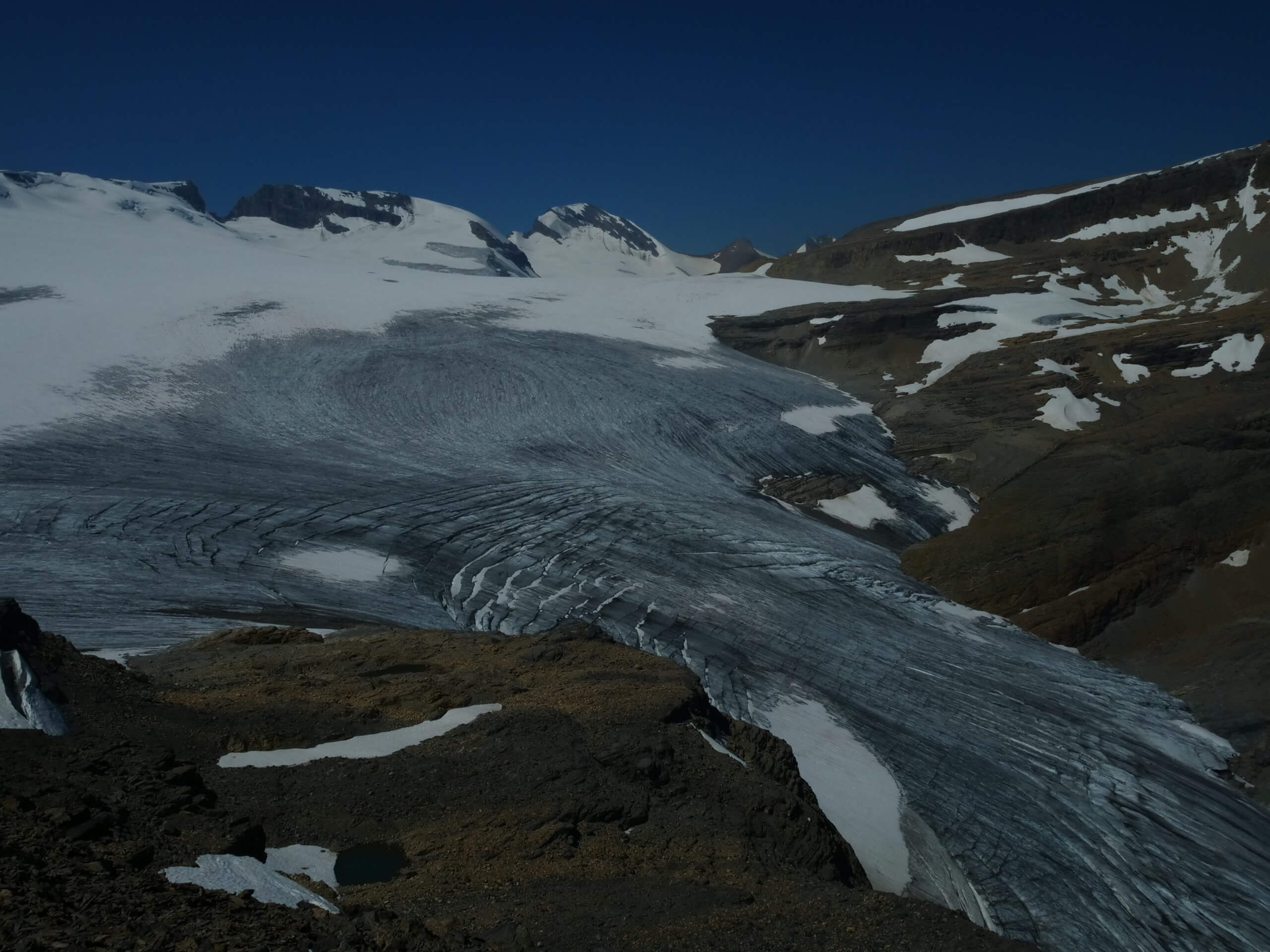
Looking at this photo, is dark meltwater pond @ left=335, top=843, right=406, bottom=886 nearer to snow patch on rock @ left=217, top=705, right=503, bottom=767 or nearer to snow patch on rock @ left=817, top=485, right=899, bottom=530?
snow patch on rock @ left=217, top=705, right=503, bottom=767

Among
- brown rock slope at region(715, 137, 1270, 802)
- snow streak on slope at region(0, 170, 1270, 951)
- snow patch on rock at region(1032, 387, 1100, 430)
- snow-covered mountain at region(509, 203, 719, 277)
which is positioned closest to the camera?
snow streak on slope at region(0, 170, 1270, 951)

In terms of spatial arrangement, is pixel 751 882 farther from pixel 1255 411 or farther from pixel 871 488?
pixel 1255 411

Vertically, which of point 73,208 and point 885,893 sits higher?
point 73,208

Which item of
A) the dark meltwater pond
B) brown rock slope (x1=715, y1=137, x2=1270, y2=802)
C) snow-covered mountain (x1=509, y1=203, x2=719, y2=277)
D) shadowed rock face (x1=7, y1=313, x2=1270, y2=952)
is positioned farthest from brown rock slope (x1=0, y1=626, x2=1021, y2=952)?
snow-covered mountain (x1=509, y1=203, x2=719, y2=277)

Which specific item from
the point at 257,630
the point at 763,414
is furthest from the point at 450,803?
the point at 763,414

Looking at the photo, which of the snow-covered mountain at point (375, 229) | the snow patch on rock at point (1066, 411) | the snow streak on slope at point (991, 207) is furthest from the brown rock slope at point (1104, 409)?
the snow-covered mountain at point (375, 229)

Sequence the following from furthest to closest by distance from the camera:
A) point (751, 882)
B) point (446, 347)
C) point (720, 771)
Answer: point (446, 347) → point (720, 771) → point (751, 882)

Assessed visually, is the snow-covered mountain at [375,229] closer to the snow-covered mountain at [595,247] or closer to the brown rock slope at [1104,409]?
the snow-covered mountain at [595,247]
